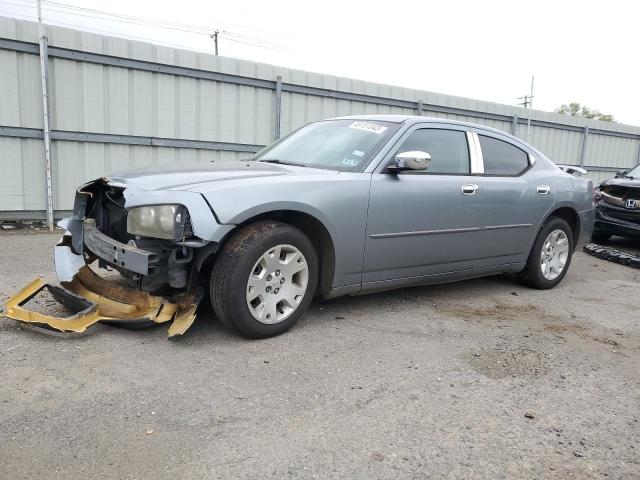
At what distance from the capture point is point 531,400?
2.79m

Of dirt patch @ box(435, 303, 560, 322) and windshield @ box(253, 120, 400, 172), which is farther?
dirt patch @ box(435, 303, 560, 322)

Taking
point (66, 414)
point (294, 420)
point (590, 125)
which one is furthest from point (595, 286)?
point (590, 125)

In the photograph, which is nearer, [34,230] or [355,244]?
[355,244]

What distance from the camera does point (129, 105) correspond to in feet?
26.1

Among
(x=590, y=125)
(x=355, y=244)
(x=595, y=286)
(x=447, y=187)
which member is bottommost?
(x=595, y=286)

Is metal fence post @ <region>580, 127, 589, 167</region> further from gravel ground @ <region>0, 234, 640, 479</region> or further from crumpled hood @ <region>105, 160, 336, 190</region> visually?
crumpled hood @ <region>105, 160, 336, 190</region>

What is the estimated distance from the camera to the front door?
3.84 m

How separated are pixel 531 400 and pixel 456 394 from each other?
40cm

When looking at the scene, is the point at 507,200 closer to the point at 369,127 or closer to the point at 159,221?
the point at 369,127

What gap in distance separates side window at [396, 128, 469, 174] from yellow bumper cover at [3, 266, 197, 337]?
2.07 meters

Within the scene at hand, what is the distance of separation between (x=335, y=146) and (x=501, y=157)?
174cm

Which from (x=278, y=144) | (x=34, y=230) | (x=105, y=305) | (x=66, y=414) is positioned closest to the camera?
(x=66, y=414)

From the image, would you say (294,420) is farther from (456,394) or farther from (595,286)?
(595,286)

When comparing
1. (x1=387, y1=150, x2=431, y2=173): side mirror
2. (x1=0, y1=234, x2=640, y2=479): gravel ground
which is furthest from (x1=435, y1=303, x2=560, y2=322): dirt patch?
(x1=387, y1=150, x2=431, y2=173): side mirror
